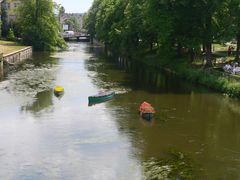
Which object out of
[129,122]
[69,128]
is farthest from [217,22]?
[69,128]

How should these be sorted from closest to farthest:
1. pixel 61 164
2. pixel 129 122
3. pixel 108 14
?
1. pixel 61 164
2. pixel 129 122
3. pixel 108 14

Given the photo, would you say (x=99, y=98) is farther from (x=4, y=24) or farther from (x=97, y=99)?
(x=4, y=24)

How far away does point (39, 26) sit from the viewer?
368 ft

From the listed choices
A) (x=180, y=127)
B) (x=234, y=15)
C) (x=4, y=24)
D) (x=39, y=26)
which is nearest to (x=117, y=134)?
(x=180, y=127)

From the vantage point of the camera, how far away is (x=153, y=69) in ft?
230

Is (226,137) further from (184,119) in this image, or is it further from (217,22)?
(217,22)

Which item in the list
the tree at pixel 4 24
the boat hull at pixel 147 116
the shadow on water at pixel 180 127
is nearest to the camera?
the shadow on water at pixel 180 127

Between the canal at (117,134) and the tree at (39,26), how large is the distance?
60.2 metres

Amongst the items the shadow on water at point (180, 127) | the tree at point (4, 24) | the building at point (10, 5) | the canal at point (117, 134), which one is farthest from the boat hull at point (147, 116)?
the building at point (10, 5)

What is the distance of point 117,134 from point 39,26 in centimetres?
8623

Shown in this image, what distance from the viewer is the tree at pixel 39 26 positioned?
111438 mm

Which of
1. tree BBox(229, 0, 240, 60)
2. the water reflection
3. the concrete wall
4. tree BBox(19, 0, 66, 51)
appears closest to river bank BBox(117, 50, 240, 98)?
tree BBox(229, 0, 240, 60)

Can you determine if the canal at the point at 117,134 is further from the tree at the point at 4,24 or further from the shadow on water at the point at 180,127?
the tree at the point at 4,24

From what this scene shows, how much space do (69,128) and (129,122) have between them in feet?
16.8
